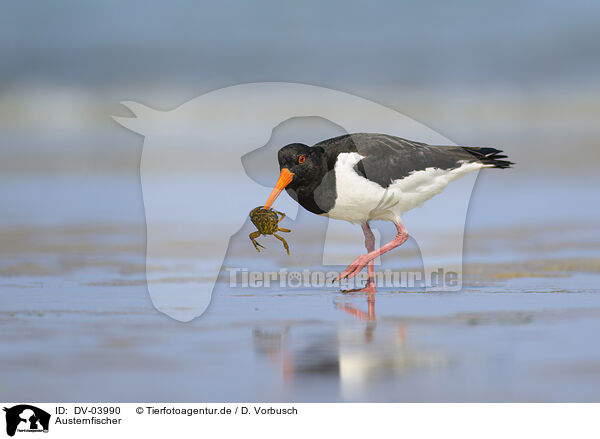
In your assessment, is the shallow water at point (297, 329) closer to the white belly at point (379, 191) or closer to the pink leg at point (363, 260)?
the pink leg at point (363, 260)

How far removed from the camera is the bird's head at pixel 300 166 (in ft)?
20.7

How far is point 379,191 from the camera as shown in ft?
20.9

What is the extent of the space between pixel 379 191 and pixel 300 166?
0.65m

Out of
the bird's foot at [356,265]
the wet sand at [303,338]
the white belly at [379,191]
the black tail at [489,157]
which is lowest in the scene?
the wet sand at [303,338]

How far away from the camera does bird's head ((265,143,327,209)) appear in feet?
20.7

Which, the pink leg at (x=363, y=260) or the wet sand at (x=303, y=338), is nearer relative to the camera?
the wet sand at (x=303, y=338)

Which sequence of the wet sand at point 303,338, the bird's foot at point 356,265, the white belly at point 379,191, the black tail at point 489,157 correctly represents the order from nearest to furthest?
1. the wet sand at point 303,338
2. the bird's foot at point 356,265
3. the white belly at point 379,191
4. the black tail at point 489,157

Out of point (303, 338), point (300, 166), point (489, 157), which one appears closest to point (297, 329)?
point (303, 338)

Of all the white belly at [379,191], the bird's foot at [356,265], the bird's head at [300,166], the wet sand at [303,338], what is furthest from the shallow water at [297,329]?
the bird's head at [300,166]

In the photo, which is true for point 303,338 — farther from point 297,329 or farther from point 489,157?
point 489,157

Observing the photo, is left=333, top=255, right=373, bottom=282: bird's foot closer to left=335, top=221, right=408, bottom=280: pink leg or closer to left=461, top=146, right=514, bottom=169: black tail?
left=335, top=221, right=408, bottom=280: pink leg

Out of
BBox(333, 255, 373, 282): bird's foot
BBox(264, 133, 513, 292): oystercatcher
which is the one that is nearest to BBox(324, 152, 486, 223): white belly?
BBox(264, 133, 513, 292): oystercatcher

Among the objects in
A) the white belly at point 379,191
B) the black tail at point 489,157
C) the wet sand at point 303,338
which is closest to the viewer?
the wet sand at point 303,338

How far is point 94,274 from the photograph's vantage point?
682 cm
